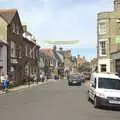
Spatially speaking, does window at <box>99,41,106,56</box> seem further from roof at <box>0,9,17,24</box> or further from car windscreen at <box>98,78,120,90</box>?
car windscreen at <box>98,78,120,90</box>

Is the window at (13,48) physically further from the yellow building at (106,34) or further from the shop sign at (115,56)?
the shop sign at (115,56)

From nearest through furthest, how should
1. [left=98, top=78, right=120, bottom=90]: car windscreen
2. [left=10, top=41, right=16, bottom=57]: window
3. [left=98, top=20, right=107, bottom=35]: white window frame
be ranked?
[left=98, top=78, right=120, bottom=90]: car windscreen, [left=10, top=41, right=16, bottom=57]: window, [left=98, top=20, right=107, bottom=35]: white window frame

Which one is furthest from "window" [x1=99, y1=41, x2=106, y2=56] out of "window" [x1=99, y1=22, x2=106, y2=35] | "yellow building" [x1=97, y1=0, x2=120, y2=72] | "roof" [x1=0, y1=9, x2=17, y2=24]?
"roof" [x1=0, y1=9, x2=17, y2=24]

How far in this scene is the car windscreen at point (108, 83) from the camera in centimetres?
2258

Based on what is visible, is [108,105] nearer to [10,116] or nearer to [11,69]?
[10,116]

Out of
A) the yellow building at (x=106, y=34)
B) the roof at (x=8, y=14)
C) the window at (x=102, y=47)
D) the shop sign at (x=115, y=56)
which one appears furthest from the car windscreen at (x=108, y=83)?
the window at (x=102, y=47)

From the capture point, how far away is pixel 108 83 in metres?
22.9

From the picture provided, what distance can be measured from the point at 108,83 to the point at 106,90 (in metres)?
1.33

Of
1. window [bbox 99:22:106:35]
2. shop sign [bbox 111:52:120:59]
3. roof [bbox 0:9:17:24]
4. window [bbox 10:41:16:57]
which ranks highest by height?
roof [bbox 0:9:17:24]

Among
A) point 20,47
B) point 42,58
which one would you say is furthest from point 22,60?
point 42,58

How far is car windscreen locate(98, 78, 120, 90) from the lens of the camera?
22.6 metres

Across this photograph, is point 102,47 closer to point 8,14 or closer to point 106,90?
point 8,14

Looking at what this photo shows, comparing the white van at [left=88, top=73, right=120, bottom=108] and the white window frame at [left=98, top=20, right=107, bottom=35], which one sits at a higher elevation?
the white window frame at [left=98, top=20, right=107, bottom=35]

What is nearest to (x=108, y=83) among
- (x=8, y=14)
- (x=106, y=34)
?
(x=106, y=34)
